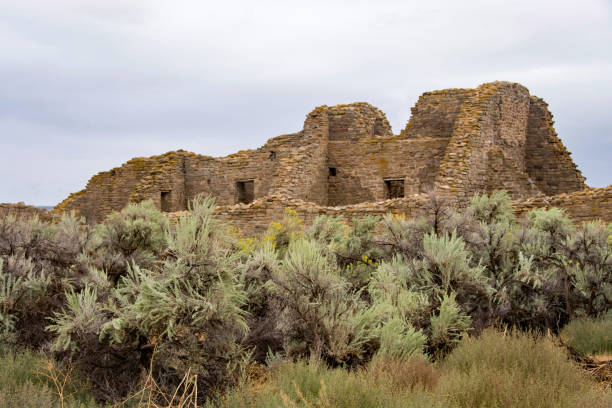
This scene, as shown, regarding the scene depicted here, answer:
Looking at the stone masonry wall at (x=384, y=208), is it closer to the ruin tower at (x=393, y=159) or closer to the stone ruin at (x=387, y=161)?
the stone ruin at (x=387, y=161)

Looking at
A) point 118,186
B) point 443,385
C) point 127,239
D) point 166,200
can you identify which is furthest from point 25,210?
point 443,385

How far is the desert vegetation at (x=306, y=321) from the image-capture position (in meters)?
3.72

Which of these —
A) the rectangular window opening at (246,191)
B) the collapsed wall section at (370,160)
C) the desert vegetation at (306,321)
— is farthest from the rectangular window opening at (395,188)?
the desert vegetation at (306,321)

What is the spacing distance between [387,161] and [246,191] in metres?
5.61

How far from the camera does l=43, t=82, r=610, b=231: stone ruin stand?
1584 cm

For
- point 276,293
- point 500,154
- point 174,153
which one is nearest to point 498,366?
point 276,293

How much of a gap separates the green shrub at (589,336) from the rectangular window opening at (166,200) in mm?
16558

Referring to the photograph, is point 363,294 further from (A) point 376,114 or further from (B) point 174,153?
(B) point 174,153

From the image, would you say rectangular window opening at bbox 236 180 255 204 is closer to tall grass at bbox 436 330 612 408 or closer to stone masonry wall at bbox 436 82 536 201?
stone masonry wall at bbox 436 82 536 201

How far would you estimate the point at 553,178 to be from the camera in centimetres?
1873

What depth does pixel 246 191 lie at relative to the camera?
2039 cm

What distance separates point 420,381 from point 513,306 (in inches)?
110

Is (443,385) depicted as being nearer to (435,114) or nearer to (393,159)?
(393,159)

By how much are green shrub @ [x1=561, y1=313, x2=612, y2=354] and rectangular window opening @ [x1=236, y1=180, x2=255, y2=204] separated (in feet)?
49.8
